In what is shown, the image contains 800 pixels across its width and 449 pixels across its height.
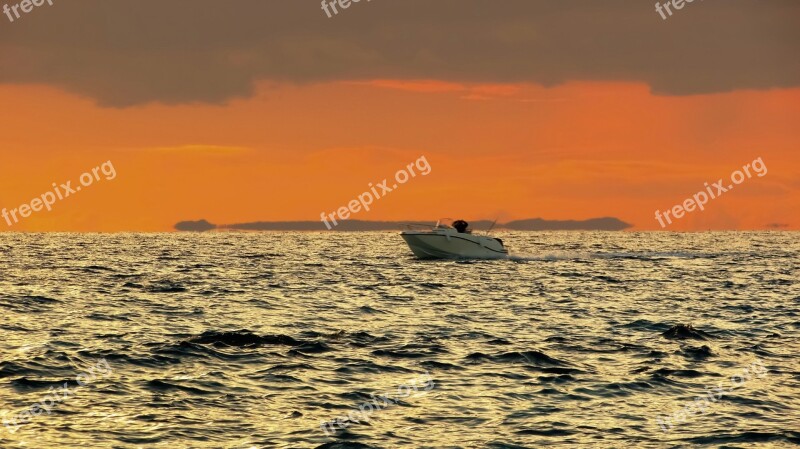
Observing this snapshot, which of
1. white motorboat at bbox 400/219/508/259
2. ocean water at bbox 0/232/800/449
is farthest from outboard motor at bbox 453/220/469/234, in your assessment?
ocean water at bbox 0/232/800/449

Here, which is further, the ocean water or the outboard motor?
the outboard motor

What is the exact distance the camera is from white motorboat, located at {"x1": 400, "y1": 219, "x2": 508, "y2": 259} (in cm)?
7612

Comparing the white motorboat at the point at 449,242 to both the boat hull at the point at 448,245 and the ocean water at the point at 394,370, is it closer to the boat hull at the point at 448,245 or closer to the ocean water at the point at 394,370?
the boat hull at the point at 448,245

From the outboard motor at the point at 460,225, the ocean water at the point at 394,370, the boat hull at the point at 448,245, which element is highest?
the outboard motor at the point at 460,225

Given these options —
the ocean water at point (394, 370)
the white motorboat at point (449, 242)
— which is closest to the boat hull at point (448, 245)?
the white motorboat at point (449, 242)

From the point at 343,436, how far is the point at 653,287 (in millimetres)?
40903

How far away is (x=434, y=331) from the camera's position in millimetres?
30422

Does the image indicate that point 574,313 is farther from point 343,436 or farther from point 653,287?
point 343,436

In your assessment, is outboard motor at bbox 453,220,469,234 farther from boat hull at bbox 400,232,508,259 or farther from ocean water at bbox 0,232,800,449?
ocean water at bbox 0,232,800,449

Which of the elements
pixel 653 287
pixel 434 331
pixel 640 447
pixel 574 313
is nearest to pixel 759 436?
pixel 640 447

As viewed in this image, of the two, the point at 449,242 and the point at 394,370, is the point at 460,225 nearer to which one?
the point at 449,242

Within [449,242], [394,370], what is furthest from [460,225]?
[394,370]

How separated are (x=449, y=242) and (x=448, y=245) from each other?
361 millimetres

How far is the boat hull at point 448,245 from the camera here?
76125mm
